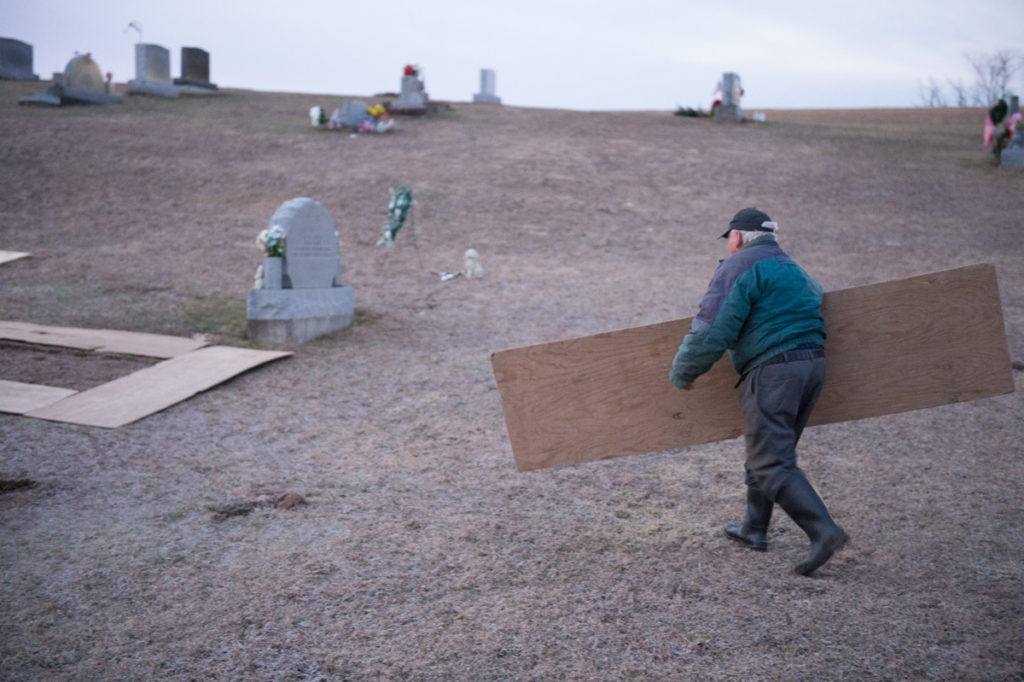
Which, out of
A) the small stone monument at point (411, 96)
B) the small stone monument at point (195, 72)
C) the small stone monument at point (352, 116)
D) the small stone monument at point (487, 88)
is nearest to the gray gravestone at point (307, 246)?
the small stone monument at point (352, 116)

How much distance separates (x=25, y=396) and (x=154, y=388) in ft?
3.14

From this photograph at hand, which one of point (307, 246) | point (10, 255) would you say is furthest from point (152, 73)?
point (307, 246)

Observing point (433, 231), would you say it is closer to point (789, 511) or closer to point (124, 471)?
point (124, 471)

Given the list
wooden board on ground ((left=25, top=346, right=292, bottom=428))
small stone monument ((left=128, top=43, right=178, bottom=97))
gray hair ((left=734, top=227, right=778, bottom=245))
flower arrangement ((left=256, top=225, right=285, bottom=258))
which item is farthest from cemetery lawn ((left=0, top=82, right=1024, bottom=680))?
small stone monument ((left=128, top=43, right=178, bottom=97))

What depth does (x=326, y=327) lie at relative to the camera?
8.79m

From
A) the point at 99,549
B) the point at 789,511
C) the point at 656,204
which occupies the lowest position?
the point at 99,549

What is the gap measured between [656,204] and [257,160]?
879cm

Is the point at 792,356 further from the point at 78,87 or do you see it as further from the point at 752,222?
the point at 78,87

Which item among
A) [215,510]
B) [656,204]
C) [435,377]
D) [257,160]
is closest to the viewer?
[215,510]

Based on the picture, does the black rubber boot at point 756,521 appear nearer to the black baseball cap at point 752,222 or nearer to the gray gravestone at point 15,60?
the black baseball cap at point 752,222

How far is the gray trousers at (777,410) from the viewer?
341 centimetres

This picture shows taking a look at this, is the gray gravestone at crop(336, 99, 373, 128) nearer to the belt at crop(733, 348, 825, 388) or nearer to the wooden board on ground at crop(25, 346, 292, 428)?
the wooden board on ground at crop(25, 346, 292, 428)

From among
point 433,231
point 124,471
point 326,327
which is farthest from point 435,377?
point 433,231

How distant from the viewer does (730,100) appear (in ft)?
81.6
